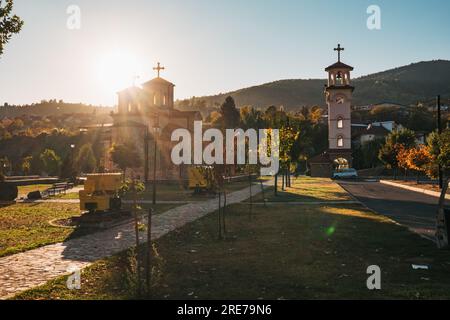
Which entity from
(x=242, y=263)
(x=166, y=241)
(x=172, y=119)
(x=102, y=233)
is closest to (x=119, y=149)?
(x=102, y=233)

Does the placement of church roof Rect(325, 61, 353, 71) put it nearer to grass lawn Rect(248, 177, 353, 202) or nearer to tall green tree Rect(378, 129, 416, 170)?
tall green tree Rect(378, 129, 416, 170)

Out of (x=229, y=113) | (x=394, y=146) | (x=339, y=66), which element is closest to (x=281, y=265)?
(x=394, y=146)

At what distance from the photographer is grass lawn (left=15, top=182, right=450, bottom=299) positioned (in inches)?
305

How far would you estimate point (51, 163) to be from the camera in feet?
199

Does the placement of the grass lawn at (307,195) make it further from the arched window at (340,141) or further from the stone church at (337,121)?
the arched window at (340,141)

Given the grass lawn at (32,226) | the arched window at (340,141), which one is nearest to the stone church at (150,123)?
the grass lawn at (32,226)

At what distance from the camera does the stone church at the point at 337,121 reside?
6856 centimetres

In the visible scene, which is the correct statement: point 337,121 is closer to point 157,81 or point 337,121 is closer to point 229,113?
point 229,113

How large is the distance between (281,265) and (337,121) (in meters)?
64.1

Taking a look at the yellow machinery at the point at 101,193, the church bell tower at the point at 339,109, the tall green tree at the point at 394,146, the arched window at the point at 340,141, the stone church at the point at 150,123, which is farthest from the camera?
the arched window at the point at 340,141
